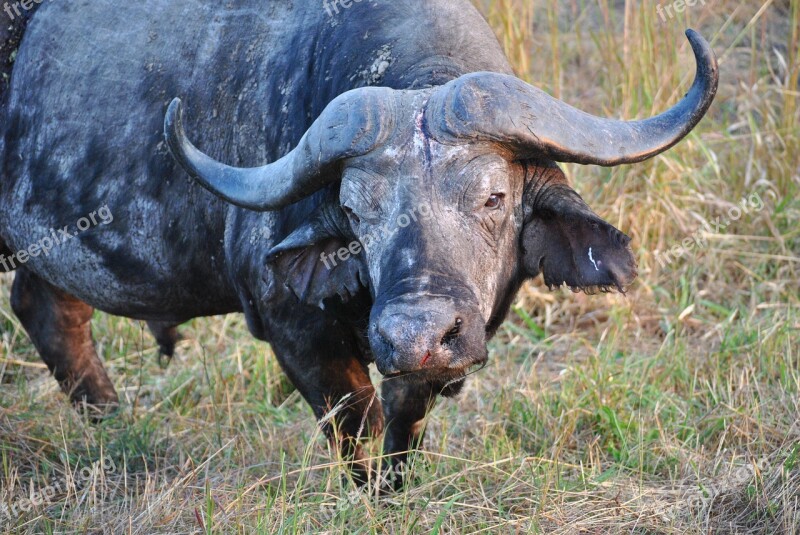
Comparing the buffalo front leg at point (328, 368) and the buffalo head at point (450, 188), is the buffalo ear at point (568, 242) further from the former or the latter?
the buffalo front leg at point (328, 368)

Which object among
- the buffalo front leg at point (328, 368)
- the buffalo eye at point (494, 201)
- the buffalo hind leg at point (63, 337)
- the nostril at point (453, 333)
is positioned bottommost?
the buffalo hind leg at point (63, 337)

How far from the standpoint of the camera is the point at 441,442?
4965mm

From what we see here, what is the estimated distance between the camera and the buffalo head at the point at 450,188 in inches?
139

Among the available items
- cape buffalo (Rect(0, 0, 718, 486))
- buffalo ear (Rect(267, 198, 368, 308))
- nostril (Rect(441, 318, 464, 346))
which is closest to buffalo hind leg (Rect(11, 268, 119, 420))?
cape buffalo (Rect(0, 0, 718, 486))

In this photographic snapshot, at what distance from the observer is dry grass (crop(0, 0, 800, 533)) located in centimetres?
410

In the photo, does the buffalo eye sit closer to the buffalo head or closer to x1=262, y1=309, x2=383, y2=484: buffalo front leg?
the buffalo head

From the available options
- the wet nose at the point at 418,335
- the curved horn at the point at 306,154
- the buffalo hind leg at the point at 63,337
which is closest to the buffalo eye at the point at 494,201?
the curved horn at the point at 306,154

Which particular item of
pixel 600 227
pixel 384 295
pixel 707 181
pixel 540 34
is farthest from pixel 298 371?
pixel 540 34

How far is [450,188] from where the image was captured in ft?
12.2

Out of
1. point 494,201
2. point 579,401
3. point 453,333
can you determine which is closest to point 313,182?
point 494,201

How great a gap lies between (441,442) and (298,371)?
80cm

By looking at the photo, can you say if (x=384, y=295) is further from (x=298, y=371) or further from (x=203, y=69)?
(x=203, y=69)

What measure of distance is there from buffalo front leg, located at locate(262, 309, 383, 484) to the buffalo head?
517 mm

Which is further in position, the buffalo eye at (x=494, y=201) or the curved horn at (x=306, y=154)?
the buffalo eye at (x=494, y=201)
